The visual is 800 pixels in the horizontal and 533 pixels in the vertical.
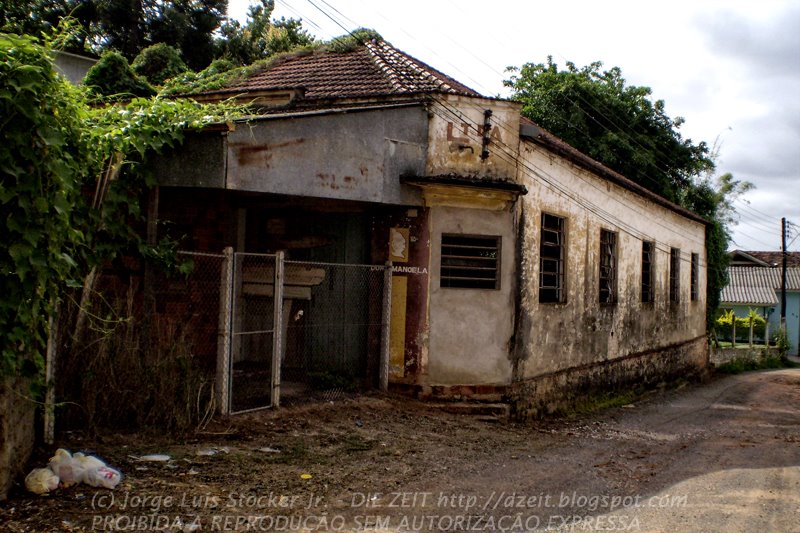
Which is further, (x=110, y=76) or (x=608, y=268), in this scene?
(x=608, y=268)

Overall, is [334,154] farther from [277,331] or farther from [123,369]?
[123,369]

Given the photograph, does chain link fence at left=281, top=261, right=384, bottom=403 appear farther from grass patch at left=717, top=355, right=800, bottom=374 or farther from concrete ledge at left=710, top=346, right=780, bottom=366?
grass patch at left=717, top=355, right=800, bottom=374

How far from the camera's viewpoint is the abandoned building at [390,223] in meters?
8.59

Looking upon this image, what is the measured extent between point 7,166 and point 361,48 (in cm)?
944

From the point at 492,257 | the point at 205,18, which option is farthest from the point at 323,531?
the point at 205,18

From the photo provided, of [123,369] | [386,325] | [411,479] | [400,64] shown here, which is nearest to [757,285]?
[400,64]

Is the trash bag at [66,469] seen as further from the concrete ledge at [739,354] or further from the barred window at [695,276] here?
the concrete ledge at [739,354]

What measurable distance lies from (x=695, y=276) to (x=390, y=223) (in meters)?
15.0

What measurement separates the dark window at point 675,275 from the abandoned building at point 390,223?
338 inches

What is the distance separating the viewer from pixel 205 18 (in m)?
27.0

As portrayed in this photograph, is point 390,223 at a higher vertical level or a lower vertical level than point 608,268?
higher

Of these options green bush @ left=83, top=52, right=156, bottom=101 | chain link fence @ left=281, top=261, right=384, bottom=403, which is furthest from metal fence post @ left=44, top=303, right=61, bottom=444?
green bush @ left=83, top=52, right=156, bottom=101

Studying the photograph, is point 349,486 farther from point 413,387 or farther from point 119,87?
point 119,87

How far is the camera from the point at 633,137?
80.2 ft
